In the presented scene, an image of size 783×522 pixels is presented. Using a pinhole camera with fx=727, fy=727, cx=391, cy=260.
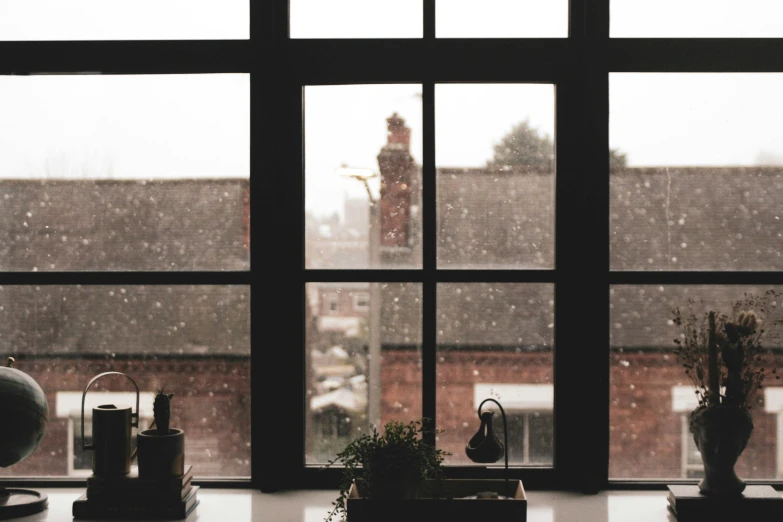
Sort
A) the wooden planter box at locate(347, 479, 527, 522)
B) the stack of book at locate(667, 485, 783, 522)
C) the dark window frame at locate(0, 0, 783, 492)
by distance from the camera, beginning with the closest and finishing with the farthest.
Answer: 1. the wooden planter box at locate(347, 479, 527, 522)
2. the stack of book at locate(667, 485, 783, 522)
3. the dark window frame at locate(0, 0, 783, 492)

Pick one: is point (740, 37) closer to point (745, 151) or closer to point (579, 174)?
point (745, 151)

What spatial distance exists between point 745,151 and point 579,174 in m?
0.62

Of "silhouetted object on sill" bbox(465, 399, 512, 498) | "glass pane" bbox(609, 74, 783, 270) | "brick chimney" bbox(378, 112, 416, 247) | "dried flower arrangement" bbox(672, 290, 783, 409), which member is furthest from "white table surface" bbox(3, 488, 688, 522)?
"brick chimney" bbox(378, 112, 416, 247)

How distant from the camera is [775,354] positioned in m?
2.62

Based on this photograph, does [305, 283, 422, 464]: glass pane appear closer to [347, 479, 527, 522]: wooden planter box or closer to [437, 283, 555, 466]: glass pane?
[437, 283, 555, 466]: glass pane

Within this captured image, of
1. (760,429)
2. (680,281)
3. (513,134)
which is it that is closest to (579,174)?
(513,134)

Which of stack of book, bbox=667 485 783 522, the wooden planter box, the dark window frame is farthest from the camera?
the dark window frame

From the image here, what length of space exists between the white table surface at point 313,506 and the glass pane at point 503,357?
0.21 metres

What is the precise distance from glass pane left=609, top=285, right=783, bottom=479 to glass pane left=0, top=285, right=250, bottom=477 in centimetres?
137

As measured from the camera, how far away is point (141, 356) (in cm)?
271

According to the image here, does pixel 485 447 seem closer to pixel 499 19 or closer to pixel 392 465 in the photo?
pixel 392 465

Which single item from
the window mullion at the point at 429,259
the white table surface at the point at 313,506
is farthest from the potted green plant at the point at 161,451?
the window mullion at the point at 429,259

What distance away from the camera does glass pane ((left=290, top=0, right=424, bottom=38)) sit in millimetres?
2686

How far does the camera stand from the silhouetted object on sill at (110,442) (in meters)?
2.37
